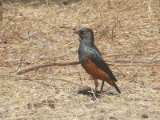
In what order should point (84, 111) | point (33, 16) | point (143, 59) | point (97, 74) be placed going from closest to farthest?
1. point (84, 111)
2. point (97, 74)
3. point (143, 59)
4. point (33, 16)

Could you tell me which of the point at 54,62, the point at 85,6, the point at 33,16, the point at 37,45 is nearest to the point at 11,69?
the point at 54,62

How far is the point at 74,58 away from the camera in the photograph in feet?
31.1

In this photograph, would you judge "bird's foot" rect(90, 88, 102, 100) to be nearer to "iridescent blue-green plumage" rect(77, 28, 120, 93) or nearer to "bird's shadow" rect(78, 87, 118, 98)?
"bird's shadow" rect(78, 87, 118, 98)

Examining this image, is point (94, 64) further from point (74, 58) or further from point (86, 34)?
point (74, 58)

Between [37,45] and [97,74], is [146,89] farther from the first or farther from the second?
[37,45]

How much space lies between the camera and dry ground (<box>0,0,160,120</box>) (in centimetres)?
700

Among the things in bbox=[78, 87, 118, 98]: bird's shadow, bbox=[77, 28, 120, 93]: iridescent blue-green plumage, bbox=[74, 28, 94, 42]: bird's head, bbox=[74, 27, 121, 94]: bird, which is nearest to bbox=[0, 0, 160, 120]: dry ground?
→ bbox=[78, 87, 118, 98]: bird's shadow

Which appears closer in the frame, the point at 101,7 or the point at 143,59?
the point at 143,59

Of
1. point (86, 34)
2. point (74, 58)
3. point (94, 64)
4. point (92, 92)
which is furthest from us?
point (74, 58)

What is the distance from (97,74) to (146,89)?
0.87m

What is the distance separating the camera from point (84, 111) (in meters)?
6.89

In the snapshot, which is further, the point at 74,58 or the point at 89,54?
the point at 74,58

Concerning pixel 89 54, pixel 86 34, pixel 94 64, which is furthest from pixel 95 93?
pixel 86 34

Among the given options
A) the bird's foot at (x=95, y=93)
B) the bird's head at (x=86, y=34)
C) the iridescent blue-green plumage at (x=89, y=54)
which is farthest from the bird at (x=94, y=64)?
the bird's foot at (x=95, y=93)
